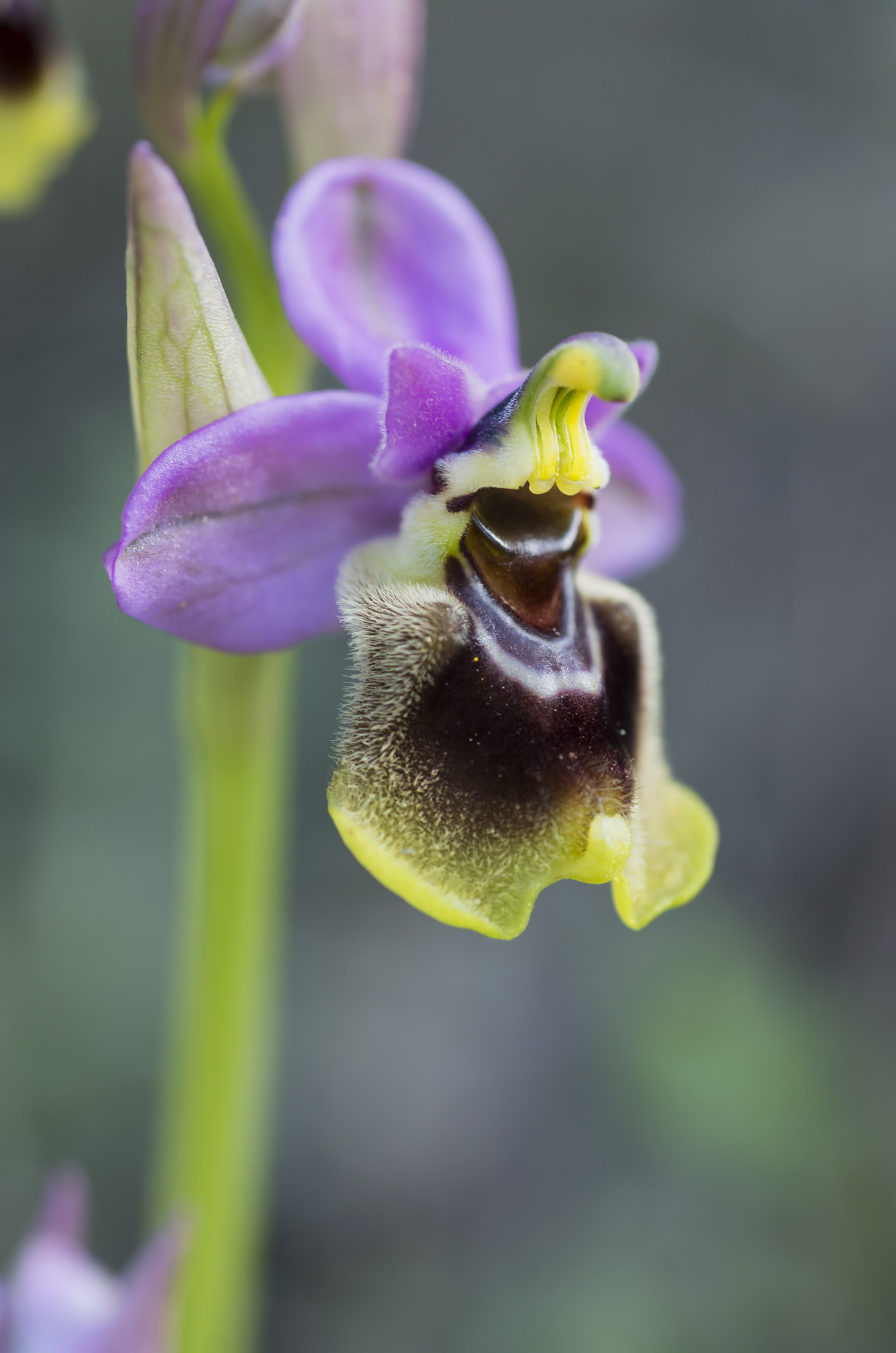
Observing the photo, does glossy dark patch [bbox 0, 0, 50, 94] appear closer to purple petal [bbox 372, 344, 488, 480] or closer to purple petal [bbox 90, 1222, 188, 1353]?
purple petal [bbox 372, 344, 488, 480]

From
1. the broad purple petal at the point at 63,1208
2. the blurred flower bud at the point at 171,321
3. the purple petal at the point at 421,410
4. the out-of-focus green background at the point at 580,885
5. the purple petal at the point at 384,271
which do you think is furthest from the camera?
the out-of-focus green background at the point at 580,885

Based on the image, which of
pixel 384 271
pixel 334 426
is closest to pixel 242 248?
pixel 384 271

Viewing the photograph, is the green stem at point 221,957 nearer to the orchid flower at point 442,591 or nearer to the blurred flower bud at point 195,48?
the orchid flower at point 442,591

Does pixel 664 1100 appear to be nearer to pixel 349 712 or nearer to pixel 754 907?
pixel 754 907

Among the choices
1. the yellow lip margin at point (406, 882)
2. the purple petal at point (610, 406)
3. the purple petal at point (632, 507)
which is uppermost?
the purple petal at point (610, 406)

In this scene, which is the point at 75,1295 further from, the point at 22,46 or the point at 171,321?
the point at 22,46

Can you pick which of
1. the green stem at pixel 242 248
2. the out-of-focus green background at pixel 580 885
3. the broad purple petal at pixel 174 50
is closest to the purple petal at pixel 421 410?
the green stem at pixel 242 248

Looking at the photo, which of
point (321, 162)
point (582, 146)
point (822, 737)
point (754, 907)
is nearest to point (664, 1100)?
point (754, 907)
